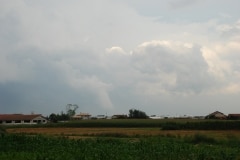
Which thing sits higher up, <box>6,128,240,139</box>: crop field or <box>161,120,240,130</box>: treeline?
<box>161,120,240,130</box>: treeline

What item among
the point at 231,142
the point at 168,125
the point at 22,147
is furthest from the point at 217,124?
the point at 22,147

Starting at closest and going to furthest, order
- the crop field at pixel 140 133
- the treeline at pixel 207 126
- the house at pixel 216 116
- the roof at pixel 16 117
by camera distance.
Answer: the crop field at pixel 140 133, the treeline at pixel 207 126, the house at pixel 216 116, the roof at pixel 16 117

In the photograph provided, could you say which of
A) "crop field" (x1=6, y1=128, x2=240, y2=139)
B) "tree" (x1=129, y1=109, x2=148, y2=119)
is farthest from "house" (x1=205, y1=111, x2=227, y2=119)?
"crop field" (x1=6, y1=128, x2=240, y2=139)

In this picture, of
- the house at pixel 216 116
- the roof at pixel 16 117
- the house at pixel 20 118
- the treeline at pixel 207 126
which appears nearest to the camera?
the treeline at pixel 207 126

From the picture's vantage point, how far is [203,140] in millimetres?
48594

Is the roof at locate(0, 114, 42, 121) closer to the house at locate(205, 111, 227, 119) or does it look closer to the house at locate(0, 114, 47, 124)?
the house at locate(0, 114, 47, 124)

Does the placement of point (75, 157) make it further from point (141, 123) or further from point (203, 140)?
point (141, 123)

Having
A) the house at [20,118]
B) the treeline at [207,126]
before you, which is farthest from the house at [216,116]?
the house at [20,118]

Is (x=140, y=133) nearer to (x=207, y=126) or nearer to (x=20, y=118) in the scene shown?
(x=207, y=126)

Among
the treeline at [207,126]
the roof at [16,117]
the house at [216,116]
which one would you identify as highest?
the roof at [16,117]

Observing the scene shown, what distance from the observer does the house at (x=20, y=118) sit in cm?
14225

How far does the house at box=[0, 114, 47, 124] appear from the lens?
14225 centimetres

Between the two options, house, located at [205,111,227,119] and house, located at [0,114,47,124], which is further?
house, located at [0,114,47,124]

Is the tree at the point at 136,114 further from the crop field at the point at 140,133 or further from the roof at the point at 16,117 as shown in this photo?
the crop field at the point at 140,133
